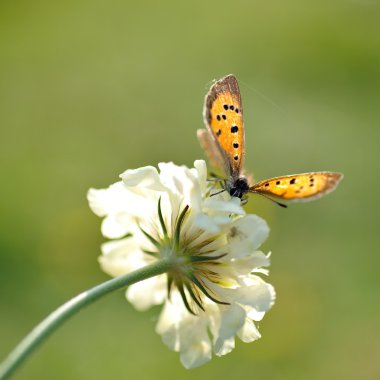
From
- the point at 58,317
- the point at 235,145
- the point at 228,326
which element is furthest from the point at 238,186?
the point at 58,317

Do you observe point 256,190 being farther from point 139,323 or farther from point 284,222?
point 284,222

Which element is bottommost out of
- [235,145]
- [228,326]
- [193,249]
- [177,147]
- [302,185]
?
[228,326]

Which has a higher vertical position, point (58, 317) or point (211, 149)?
point (211, 149)

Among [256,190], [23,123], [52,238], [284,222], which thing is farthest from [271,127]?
[256,190]

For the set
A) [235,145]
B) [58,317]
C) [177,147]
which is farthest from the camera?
[177,147]

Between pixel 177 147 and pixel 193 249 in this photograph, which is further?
pixel 177 147

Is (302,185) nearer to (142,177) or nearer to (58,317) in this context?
(142,177)

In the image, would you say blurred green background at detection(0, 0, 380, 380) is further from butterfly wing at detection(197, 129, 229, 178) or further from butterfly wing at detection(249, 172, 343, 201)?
butterfly wing at detection(249, 172, 343, 201)
